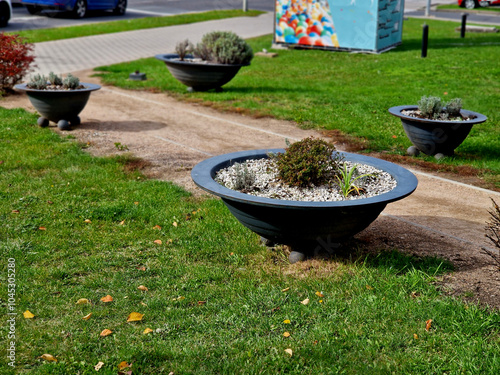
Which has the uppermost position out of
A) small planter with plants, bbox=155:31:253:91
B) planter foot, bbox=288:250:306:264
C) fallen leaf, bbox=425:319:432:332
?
small planter with plants, bbox=155:31:253:91

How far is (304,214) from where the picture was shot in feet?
15.1

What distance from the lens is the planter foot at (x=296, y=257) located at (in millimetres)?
5219

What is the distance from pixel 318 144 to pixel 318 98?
23.9ft

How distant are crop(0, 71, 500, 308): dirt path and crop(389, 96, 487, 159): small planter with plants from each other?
2.06ft

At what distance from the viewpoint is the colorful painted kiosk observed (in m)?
18.3

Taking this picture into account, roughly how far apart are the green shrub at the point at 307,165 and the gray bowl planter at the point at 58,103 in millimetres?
5256

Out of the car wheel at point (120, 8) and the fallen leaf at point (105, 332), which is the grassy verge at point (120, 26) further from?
the fallen leaf at point (105, 332)

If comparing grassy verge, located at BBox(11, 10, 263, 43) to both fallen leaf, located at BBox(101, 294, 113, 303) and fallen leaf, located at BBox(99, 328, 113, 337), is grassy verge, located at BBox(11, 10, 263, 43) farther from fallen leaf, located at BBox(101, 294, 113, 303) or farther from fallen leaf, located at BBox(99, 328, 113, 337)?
fallen leaf, located at BBox(99, 328, 113, 337)

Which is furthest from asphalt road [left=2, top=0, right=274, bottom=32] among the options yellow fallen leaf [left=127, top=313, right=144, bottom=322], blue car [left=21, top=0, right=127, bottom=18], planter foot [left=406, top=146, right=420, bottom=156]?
yellow fallen leaf [left=127, top=313, right=144, bottom=322]

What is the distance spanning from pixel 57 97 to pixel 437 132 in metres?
6.02

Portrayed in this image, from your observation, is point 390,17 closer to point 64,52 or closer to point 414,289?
point 64,52

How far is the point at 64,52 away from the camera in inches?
687

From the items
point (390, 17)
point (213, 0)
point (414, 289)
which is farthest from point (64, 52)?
point (213, 0)

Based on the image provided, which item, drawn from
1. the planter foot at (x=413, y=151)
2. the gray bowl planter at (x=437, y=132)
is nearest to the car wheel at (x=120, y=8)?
the gray bowl planter at (x=437, y=132)
